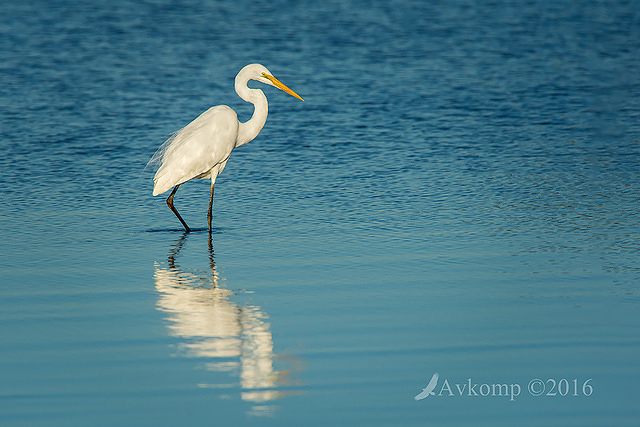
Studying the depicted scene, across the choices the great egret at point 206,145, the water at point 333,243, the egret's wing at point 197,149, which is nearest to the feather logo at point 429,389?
the water at point 333,243

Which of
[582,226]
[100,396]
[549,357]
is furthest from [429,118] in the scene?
[100,396]

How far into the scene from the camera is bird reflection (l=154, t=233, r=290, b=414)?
4.59 metres

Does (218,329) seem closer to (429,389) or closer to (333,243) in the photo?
(429,389)

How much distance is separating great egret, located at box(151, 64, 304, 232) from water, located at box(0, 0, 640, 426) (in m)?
0.37

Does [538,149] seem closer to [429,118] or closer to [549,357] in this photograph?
[429,118]

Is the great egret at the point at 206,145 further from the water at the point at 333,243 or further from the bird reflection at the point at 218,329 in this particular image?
the bird reflection at the point at 218,329

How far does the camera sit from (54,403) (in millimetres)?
4305

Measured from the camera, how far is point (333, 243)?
703 centimetres

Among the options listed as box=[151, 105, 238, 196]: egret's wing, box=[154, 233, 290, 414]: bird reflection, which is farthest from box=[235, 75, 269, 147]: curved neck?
box=[154, 233, 290, 414]: bird reflection

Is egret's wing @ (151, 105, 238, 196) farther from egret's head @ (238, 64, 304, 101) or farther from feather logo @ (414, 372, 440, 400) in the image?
feather logo @ (414, 372, 440, 400)

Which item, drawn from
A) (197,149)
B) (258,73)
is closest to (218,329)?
(197,149)

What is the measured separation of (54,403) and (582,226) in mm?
4608

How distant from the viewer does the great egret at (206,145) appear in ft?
26.4

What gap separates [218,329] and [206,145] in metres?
3.15
